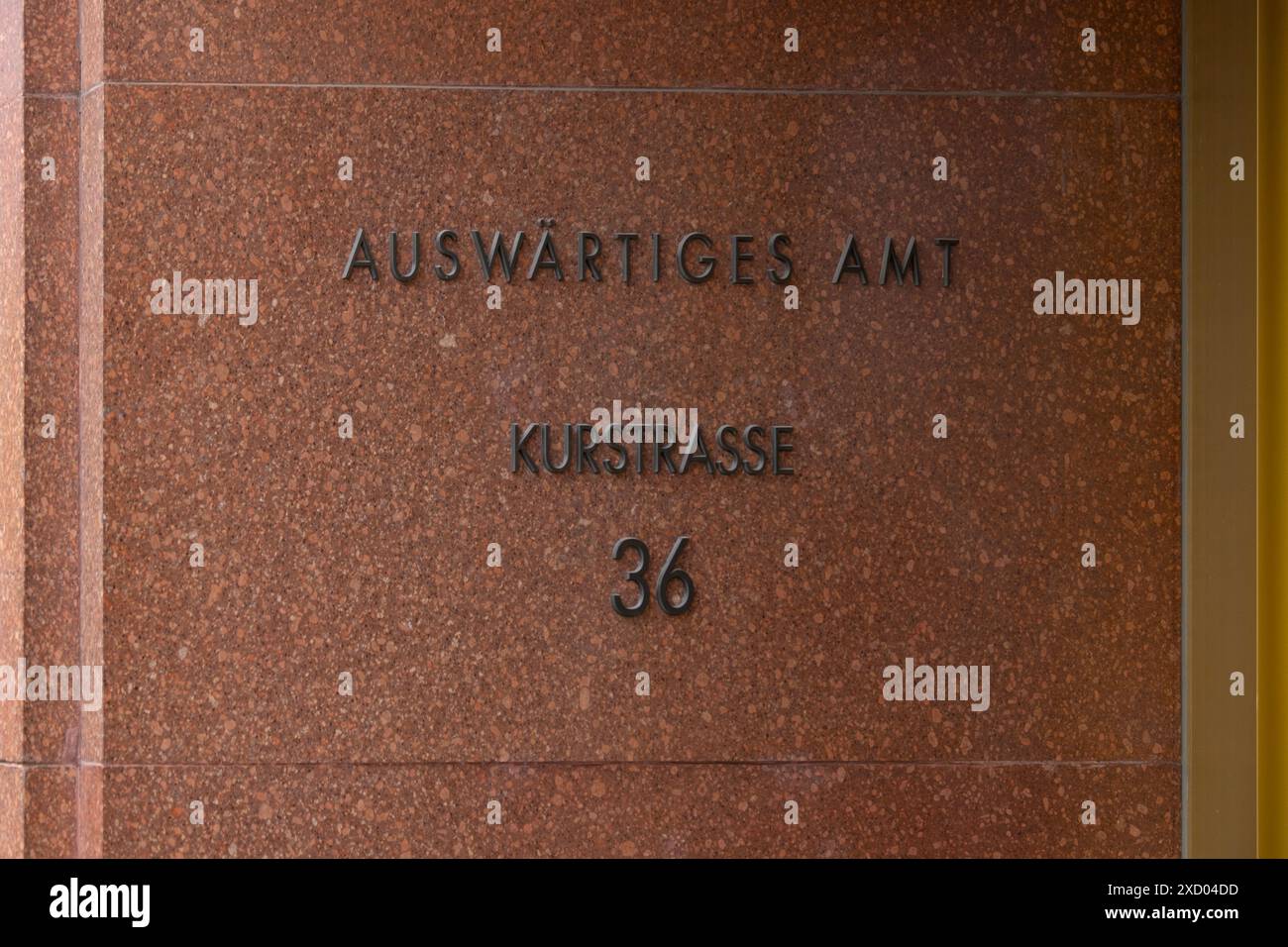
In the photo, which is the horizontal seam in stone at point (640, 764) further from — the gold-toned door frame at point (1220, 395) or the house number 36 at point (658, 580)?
the house number 36 at point (658, 580)

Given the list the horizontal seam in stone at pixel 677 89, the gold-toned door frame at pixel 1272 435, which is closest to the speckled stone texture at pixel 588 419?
the horizontal seam in stone at pixel 677 89

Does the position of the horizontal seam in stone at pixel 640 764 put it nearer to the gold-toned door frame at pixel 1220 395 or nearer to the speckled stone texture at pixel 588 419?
the speckled stone texture at pixel 588 419

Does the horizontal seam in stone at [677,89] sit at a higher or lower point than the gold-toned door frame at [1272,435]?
higher

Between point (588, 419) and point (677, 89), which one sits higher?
point (677, 89)

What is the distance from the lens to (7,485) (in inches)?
200

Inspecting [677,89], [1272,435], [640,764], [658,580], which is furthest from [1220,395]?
[640,764]

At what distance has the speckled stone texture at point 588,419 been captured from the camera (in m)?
4.94

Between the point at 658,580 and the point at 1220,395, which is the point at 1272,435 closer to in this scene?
the point at 1220,395

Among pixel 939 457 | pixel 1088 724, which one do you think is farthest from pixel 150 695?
pixel 1088 724

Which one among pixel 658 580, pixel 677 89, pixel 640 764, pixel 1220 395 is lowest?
pixel 640 764

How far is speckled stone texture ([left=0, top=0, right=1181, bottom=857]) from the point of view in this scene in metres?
4.94

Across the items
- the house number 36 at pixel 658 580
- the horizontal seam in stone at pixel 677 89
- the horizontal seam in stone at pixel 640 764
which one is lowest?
the horizontal seam in stone at pixel 640 764

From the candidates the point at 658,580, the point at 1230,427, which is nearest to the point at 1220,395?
the point at 1230,427

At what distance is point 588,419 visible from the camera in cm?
498
